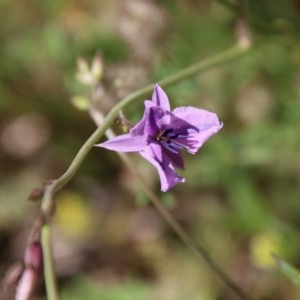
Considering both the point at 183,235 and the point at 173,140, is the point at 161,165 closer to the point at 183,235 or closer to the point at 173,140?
the point at 173,140

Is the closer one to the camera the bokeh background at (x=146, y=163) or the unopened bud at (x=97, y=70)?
the unopened bud at (x=97, y=70)

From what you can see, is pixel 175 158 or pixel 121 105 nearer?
pixel 175 158

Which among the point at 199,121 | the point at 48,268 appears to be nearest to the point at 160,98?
the point at 199,121

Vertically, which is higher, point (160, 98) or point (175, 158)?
point (160, 98)

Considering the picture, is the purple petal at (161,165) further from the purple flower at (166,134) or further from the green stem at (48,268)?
the green stem at (48,268)

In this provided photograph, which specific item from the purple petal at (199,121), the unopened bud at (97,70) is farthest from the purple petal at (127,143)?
the unopened bud at (97,70)
